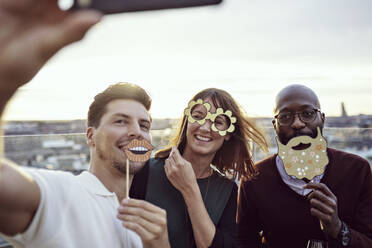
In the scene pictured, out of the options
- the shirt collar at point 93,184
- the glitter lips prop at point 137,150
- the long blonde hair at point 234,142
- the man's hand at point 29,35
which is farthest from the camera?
the long blonde hair at point 234,142

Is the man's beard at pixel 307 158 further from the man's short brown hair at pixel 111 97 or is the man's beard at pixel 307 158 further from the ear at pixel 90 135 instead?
the ear at pixel 90 135

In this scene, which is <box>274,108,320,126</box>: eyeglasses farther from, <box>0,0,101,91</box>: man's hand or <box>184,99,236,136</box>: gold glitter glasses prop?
<box>0,0,101,91</box>: man's hand

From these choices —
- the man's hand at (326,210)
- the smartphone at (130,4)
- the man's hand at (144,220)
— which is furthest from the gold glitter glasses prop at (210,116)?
the smartphone at (130,4)

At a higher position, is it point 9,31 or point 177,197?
point 9,31

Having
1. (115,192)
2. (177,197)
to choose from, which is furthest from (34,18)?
(177,197)

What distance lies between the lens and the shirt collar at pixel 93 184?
4.83ft

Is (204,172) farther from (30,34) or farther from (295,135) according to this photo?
(30,34)

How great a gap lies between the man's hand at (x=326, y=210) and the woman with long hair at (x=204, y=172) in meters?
0.50

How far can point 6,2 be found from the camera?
1.84ft

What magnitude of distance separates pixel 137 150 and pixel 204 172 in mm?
716

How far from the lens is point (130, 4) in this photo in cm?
61

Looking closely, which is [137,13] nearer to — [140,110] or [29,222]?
[29,222]

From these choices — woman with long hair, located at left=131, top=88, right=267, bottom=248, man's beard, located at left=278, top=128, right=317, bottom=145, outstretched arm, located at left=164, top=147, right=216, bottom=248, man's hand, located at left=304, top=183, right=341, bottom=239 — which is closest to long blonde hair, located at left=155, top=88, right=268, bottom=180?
woman with long hair, located at left=131, top=88, right=267, bottom=248

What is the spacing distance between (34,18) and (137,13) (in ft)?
0.59
